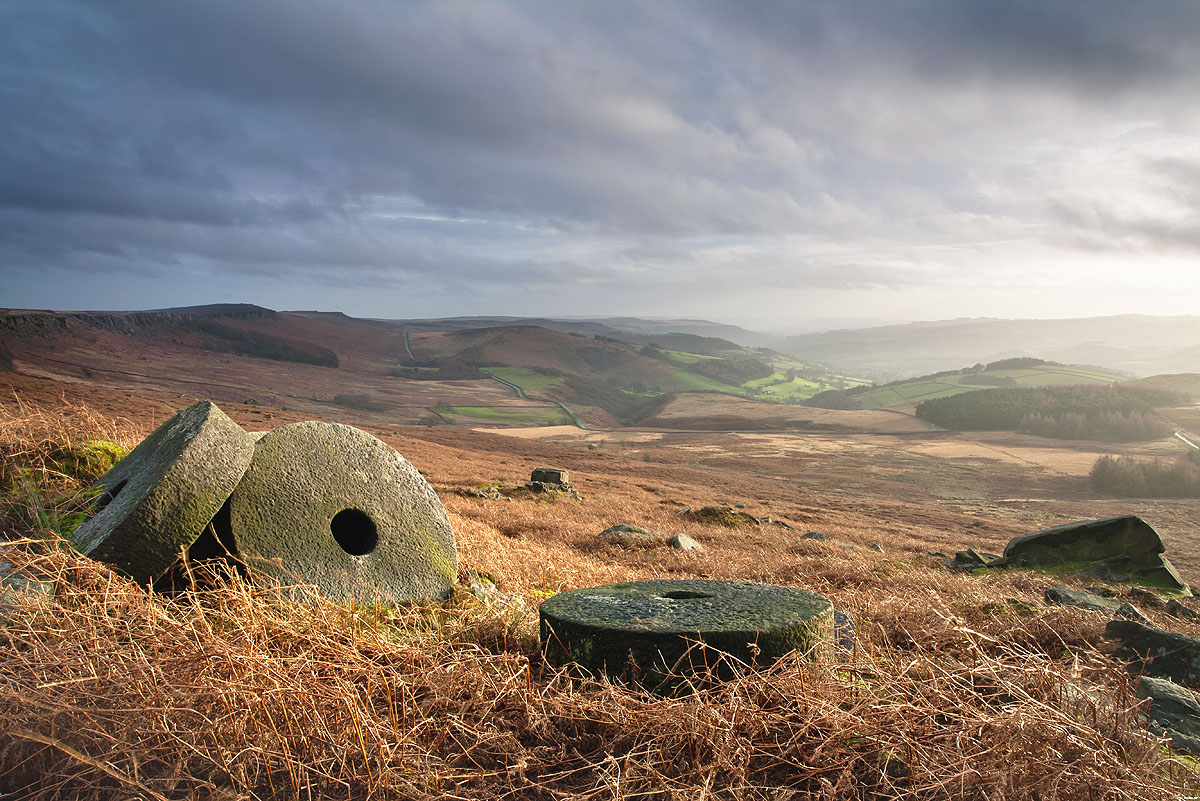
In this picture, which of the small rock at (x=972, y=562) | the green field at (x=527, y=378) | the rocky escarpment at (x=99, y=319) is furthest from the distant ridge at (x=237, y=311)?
the small rock at (x=972, y=562)

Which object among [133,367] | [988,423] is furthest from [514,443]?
[988,423]

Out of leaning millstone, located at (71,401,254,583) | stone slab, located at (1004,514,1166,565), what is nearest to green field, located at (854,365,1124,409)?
stone slab, located at (1004,514,1166,565)

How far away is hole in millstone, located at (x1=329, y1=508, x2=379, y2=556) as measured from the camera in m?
6.35

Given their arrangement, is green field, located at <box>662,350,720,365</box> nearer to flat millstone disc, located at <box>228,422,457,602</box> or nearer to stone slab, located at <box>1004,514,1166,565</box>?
stone slab, located at <box>1004,514,1166,565</box>

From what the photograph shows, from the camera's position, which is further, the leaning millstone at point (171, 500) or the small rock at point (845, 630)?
the small rock at point (845, 630)

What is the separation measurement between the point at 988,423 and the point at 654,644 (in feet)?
277

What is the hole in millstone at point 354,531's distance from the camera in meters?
6.35

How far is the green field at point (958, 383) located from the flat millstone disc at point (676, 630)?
101234mm

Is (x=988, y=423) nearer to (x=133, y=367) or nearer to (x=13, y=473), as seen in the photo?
(x=13, y=473)

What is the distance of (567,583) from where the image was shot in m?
7.64

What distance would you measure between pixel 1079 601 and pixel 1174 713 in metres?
5.77

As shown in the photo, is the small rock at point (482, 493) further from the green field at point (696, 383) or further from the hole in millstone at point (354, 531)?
the green field at point (696, 383)

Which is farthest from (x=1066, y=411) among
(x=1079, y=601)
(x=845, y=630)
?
(x=845, y=630)

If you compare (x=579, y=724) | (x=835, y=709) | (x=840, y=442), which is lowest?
(x=840, y=442)
